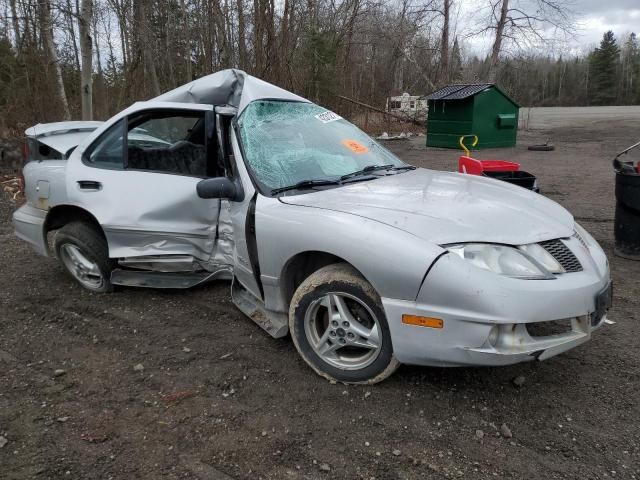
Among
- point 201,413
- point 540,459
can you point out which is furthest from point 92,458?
point 540,459

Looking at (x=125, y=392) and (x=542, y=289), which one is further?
(x=125, y=392)

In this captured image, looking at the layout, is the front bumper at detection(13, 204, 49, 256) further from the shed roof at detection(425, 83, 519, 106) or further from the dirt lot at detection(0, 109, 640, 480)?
the shed roof at detection(425, 83, 519, 106)

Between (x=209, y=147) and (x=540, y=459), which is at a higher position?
(x=209, y=147)

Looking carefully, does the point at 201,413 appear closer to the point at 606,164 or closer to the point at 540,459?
the point at 540,459

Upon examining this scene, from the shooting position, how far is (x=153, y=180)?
408 cm

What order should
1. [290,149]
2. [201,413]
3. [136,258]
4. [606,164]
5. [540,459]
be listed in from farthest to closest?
[606,164] → [136,258] → [290,149] → [201,413] → [540,459]

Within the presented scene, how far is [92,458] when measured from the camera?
2377mm

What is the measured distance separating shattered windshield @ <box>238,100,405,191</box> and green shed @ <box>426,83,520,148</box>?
11370 millimetres

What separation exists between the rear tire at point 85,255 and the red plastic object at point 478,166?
11.6ft

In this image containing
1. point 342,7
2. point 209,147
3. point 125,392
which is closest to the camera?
point 125,392

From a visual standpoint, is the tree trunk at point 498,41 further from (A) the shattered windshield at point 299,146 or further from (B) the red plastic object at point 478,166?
(A) the shattered windshield at point 299,146

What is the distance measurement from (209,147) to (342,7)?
774 inches

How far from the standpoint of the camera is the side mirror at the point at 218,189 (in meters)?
3.33

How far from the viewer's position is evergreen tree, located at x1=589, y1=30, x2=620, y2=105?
214 ft
